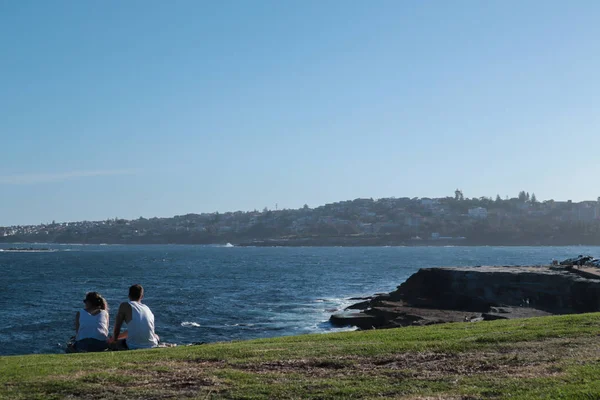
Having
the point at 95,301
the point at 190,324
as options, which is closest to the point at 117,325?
the point at 95,301

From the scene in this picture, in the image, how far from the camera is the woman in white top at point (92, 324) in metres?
12.1

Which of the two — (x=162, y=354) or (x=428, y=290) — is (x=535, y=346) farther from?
(x=428, y=290)

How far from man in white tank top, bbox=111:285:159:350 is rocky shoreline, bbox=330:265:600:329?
18761mm

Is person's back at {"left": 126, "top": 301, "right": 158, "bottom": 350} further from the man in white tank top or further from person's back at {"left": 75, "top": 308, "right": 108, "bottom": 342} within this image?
person's back at {"left": 75, "top": 308, "right": 108, "bottom": 342}

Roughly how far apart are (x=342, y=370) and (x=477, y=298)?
38.6m

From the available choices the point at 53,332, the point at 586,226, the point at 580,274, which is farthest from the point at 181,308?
the point at 586,226

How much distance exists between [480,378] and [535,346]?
2.82 metres

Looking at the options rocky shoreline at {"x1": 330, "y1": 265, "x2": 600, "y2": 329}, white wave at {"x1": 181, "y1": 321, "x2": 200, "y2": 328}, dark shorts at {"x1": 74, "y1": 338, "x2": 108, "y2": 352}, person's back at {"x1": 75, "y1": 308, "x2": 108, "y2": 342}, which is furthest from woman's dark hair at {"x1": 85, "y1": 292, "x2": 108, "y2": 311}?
white wave at {"x1": 181, "y1": 321, "x2": 200, "y2": 328}

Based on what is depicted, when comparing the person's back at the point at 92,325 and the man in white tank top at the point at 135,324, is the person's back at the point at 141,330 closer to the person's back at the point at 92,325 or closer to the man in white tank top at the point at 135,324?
the man in white tank top at the point at 135,324

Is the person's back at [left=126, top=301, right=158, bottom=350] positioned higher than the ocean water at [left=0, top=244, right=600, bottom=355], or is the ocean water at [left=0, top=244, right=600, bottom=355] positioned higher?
the person's back at [left=126, top=301, right=158, bottom=350]

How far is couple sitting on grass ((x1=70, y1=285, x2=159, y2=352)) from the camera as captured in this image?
11875 mm

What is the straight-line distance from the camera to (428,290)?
51219 mm

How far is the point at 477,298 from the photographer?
153 ft

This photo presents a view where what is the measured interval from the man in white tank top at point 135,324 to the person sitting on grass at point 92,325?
31 cm
